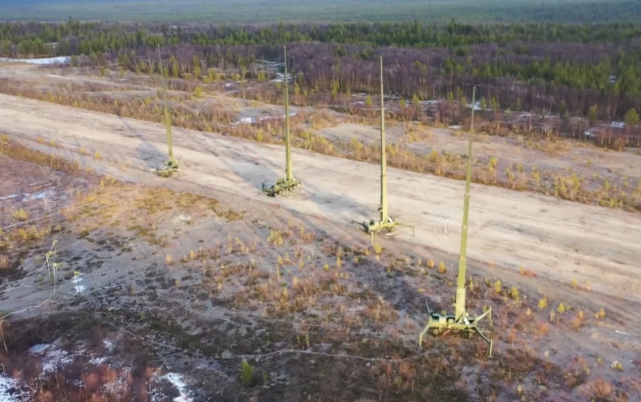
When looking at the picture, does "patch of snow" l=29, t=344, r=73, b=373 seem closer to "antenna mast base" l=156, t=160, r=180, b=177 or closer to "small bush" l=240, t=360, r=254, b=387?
"small bush" l=240, t=360, r=254, b=387

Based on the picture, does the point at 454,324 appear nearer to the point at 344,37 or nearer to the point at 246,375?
the point at 246,375

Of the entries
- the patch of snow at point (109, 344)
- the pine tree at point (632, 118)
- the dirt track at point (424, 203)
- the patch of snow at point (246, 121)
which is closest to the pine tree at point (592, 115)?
the pine tree at point (632, 118)

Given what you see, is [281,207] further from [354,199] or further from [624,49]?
[624,49]

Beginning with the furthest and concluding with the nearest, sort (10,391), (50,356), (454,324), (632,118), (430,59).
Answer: (430,59) < (632,118) < (50,356) < (454,324) < (10,391)

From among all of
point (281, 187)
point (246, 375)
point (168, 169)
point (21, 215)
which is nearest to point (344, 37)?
point (168, 169)

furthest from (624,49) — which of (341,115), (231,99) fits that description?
(231,99)
